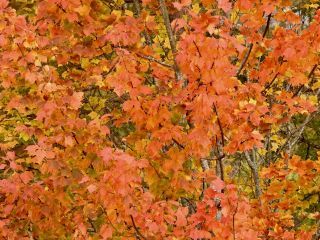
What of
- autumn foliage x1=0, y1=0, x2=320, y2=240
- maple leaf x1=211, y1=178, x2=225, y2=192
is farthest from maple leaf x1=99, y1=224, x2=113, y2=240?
maple leaf x1=211, y1=178, x2=225, y2=192

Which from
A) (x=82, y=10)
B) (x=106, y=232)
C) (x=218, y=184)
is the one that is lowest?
(x=106, y=232)

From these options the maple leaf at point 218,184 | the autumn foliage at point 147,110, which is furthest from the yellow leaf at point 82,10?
the maple leaf at point 218,184

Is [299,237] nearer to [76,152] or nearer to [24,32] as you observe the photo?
[76,152]

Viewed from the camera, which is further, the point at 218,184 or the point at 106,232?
the point at 106,232

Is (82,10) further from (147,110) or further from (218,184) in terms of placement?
(218,184)

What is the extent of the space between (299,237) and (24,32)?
4.09m

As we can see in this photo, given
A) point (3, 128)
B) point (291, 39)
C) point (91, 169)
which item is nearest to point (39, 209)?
point (91, 169)

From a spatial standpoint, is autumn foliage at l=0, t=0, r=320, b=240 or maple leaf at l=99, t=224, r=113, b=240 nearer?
autumn foliage at l=0, t=0, r=320, b=240

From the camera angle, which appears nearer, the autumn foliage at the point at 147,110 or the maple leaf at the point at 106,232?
the autumn foliage at the point at 147,110

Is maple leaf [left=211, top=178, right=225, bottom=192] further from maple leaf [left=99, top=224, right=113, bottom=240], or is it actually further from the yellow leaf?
the yellow leaf

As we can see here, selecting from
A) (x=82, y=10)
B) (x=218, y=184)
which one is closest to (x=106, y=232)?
(x=218, y=184)

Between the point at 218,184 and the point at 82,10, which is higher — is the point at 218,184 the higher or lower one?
the lower one

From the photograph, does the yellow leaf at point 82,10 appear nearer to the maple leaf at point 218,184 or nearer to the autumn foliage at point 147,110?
the autumn foliage at point 147,110

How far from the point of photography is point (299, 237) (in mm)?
5719
